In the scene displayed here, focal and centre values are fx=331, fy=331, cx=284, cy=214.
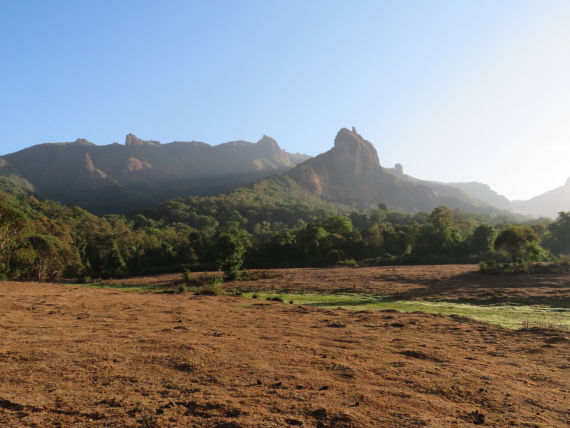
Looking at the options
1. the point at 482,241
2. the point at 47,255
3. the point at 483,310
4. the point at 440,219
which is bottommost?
the point at 483,310

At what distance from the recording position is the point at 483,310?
18625 mm

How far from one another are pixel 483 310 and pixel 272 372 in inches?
638

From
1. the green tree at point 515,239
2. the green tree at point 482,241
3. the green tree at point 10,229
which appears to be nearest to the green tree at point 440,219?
the green tree at point 482,241

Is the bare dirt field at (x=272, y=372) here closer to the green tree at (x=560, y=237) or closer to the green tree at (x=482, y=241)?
the green tree at (x=482, y=241)

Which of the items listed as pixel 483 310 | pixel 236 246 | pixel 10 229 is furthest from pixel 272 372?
pixel 10 229

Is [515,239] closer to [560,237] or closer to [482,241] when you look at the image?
[482,241]

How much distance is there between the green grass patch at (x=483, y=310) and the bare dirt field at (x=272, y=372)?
6.70 feet

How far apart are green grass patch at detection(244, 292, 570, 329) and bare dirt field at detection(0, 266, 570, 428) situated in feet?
6.70

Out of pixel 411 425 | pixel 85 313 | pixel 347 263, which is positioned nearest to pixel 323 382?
pixel 411 425

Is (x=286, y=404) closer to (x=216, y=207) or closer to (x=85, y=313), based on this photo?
(x=85, y=313)

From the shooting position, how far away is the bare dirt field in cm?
527

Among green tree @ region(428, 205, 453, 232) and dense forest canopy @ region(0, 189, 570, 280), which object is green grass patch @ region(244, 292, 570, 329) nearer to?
dense forest canopy @ region(0, 189, 570, 280)

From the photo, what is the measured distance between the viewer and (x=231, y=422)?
490 cm

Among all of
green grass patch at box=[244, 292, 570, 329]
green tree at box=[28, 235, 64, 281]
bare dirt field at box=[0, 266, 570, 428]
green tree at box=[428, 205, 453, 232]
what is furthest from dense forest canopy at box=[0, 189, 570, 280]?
bare dirt field at box=[0, 266, 570, 428]
